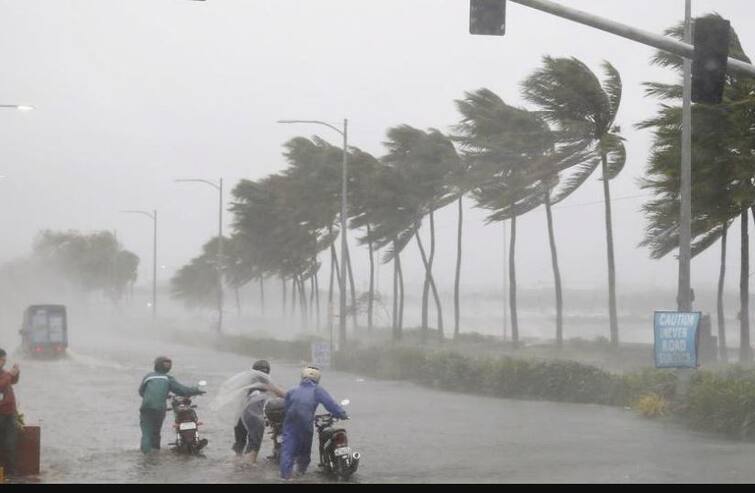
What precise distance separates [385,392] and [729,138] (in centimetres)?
1081

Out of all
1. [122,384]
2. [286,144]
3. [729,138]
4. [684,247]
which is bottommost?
[122,384]

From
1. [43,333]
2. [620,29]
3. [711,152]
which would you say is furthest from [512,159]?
[620,29]

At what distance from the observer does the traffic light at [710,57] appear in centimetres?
1384

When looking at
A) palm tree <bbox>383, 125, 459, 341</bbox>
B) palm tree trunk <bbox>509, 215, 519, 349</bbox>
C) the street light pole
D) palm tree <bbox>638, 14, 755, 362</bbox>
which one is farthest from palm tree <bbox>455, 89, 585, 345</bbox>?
the street light pole

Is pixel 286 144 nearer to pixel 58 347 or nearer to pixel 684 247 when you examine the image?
pixel 58 347

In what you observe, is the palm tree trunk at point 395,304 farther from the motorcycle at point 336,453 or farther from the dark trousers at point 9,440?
the dark trousers at point 9,440

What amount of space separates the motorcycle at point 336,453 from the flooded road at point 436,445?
1.07 ft

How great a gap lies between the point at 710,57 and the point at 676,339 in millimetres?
10078

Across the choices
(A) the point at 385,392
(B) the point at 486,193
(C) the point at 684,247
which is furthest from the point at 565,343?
(C) the point at 684,247

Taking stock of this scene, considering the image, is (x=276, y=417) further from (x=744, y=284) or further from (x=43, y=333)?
(x=43, y=333)

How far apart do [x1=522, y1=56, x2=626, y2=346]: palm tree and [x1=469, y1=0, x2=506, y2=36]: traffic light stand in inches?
1014

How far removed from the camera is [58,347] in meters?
56.7

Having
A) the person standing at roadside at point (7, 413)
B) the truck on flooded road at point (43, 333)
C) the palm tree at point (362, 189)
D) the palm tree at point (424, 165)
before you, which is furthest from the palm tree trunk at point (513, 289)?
the person standing at roadside at point (7, 413)

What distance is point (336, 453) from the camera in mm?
14930
